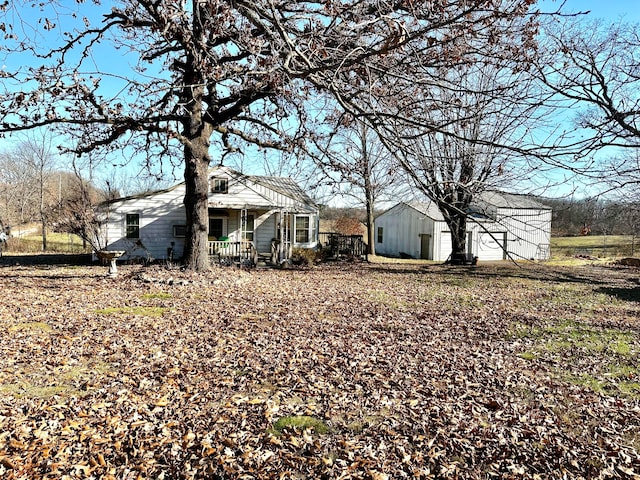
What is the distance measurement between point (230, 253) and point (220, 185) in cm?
349

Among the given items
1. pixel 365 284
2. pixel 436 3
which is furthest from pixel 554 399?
pixel 365 284

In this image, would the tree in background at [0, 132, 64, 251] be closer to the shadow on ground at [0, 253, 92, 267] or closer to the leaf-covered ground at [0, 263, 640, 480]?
the shadow on ground at [0, 253, 92, 267]

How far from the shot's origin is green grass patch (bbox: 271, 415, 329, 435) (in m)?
3.60

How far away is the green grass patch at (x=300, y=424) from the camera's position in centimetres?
360

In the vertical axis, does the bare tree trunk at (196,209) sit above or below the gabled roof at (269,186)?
below

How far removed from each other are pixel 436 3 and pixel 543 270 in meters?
17.1

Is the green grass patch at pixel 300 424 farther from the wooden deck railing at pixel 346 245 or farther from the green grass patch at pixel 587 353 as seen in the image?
the wooden deck railing at pixel 346 245

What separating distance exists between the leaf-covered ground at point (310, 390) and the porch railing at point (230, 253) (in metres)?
7.74

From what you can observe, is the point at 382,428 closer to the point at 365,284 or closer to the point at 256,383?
the point at 256,383

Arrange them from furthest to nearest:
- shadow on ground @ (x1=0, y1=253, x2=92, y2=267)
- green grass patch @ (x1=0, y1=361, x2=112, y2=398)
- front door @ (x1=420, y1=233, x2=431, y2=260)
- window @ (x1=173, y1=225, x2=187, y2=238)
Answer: front door @ (x1=420, y1=233, x2=431, y2=260), window @ (x1=173, y1=225, x2=187, y2=238), shadow on ground @ (x1=0, y1=253, x2=92, y2=267), green grass patch @ (x1=0, y1=361, x2=112, y2=398)

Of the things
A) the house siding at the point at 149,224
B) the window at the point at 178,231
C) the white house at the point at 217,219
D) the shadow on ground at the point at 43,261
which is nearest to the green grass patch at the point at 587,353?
the white house at the point at 217,219

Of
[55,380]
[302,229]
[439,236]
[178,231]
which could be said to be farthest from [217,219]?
[55,380]

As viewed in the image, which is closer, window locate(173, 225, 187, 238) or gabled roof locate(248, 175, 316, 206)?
window locate(173, 225, 187, 238)

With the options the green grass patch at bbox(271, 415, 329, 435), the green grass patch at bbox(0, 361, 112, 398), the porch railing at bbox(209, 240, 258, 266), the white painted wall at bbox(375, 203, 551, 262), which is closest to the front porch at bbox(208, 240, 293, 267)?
the porch railing at bbox(209, 240, 258, 266)
